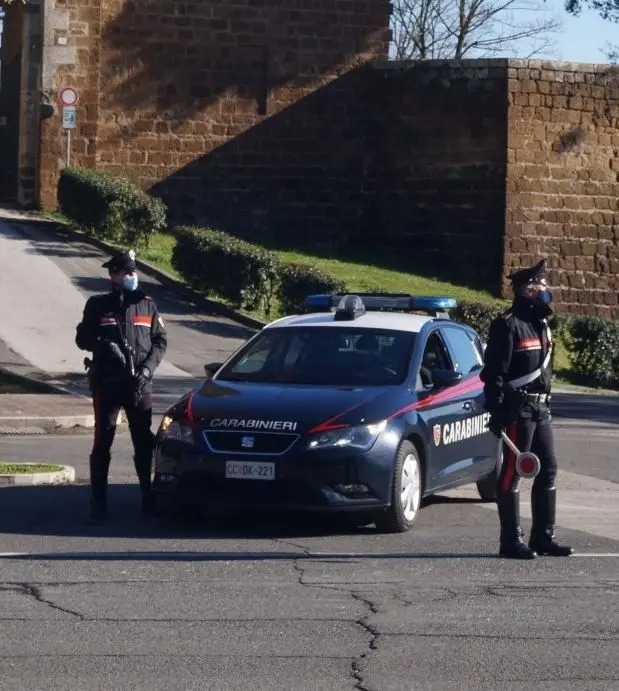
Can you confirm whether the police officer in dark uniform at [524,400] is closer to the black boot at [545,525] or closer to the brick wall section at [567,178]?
the black boot at [545,525]

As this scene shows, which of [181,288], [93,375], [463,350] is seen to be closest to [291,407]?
[93,375]

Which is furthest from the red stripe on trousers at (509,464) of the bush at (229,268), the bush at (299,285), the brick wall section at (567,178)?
the brick wall section at (567,178)

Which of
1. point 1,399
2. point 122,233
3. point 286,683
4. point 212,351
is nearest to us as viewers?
point 286,683

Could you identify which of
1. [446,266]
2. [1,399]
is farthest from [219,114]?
[1,399]

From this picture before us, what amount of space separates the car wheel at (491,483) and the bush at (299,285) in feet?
41.3

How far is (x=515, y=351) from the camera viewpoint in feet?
30.1

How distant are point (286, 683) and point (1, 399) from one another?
11787mm

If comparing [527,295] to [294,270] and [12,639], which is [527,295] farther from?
[294,270]

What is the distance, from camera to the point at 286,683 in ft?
20.3

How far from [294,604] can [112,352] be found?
10.1ft

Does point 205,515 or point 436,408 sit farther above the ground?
point 436,408

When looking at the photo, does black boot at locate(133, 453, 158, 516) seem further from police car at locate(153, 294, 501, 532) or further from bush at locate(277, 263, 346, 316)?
bush at locate(277, 263, 346, 316)

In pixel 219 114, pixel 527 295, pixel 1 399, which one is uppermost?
pixel 219 114

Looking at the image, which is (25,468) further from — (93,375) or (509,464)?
(509,464)
